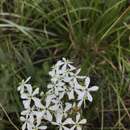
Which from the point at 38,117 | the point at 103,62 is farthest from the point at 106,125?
the point at 38,117

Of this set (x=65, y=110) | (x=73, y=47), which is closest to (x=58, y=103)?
(x=65, y=110)

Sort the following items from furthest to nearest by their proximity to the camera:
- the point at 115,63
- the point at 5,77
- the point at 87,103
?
the point at 115,63 < the point at 87,103 < the point at 5,77

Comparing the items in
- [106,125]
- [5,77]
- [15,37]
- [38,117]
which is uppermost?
[15,37]

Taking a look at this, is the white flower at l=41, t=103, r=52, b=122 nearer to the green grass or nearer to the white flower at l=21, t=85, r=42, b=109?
the white flower at l=21, t=85, r=42, b=109

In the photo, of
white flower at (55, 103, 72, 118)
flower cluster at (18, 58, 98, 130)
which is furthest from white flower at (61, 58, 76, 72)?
white flower at (55, 103, 72, 118)

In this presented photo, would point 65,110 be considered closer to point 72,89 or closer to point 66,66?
point 72,89

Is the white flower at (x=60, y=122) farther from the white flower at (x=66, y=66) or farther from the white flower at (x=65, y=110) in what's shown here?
the white flower at (x=66, y=66)

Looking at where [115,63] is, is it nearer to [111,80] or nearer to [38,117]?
[111,80]

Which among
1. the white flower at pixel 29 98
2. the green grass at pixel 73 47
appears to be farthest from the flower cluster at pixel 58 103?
the green grass at pixel 73 47
